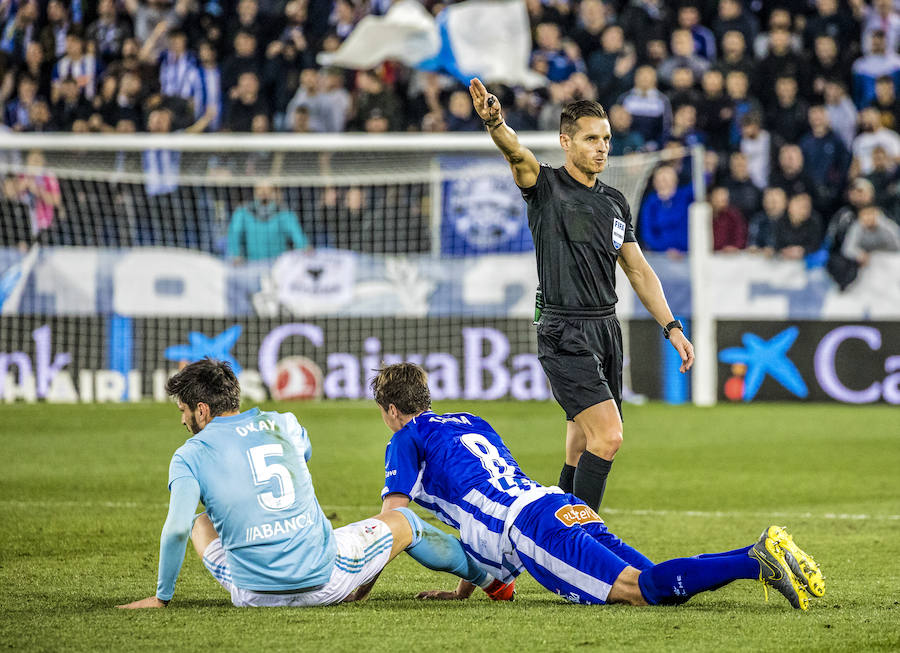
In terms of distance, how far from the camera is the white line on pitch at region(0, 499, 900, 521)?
775 centimetres

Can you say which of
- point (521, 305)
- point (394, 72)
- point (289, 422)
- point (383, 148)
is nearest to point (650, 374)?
point (521, 305)

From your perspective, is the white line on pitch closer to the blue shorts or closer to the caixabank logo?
the blue shorts

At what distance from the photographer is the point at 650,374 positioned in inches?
591

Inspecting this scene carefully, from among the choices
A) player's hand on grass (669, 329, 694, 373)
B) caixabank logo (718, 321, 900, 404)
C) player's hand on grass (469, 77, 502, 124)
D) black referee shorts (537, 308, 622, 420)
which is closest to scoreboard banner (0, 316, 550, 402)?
caixabank logo (718, 321, 900, 404)

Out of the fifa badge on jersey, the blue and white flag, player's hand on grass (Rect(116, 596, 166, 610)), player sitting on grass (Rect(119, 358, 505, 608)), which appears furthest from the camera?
the blue and white flag

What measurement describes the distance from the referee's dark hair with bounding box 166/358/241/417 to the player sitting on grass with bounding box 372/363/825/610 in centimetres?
71

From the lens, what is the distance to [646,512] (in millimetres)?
7922

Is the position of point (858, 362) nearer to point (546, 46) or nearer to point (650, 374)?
point (650, 374)

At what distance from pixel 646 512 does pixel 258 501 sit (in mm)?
3759

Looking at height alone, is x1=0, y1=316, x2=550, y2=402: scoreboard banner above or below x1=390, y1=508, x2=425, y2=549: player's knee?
below

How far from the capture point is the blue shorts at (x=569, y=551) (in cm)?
480

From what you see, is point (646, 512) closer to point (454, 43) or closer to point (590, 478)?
point (590, 478)

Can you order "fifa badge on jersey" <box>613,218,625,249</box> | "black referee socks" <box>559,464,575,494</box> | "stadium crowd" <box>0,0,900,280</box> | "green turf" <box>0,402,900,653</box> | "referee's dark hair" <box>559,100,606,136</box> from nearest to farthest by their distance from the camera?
"green turf" <box>0,402,900,653</box> < "referee's dark hair" <box>559,100,606,136</box> < "fifa badge on jersey" <box>613,218,625,249</box> < "black referee socks" <box>559,464,575,494</box> < "stadium crowd" <box>0,0,900,280</box>

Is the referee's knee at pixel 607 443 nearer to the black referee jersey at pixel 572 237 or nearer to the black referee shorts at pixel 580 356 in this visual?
the black referee shorts at pixel 580 356
